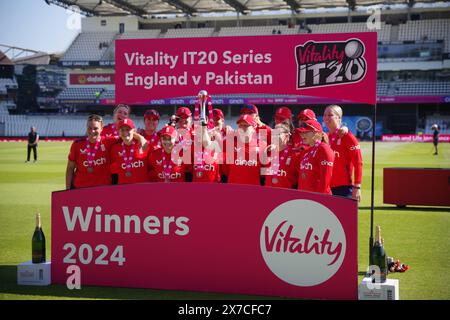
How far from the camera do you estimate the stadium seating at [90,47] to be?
211 feet

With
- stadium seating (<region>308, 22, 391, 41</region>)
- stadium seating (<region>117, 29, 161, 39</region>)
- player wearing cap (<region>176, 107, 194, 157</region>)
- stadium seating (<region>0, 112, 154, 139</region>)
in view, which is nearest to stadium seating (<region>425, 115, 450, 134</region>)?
stadium seating (<region>308, 22, 391, 41</region>)

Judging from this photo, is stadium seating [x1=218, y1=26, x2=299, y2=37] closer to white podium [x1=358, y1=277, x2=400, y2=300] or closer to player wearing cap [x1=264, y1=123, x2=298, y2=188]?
player wearing cap [x1=264, y1=123, x2=298, y2=188]

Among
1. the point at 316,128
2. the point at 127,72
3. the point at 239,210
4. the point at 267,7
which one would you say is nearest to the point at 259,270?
the point at 239,210

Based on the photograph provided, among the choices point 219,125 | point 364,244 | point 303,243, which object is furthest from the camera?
point 364,244

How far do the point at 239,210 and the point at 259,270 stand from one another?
0.65 metres

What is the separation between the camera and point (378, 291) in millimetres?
5504

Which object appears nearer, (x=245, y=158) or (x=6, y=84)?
(x=245, y=158)

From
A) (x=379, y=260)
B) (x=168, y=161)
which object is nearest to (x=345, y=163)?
(x=379, y=260)

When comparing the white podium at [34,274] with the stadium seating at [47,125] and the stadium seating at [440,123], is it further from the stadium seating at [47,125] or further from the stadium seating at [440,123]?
the stadium seating at [47,125]

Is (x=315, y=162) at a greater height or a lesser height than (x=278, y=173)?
greater

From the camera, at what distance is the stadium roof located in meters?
52.7

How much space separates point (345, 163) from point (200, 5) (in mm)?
50511

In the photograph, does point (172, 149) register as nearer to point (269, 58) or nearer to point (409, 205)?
point (269, 58)

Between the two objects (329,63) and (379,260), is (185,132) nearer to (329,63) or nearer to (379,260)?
(329,63)
